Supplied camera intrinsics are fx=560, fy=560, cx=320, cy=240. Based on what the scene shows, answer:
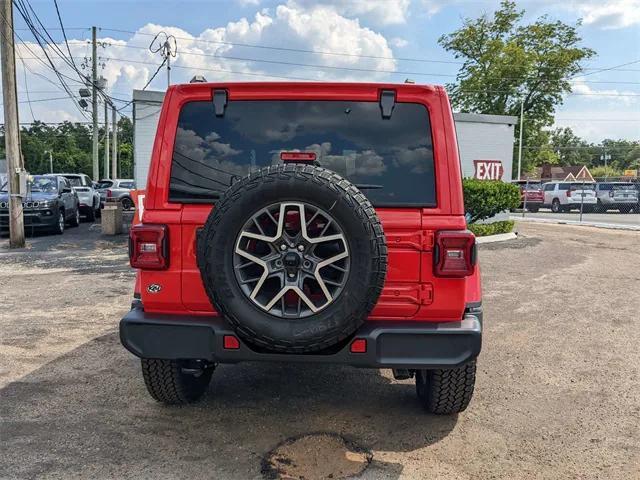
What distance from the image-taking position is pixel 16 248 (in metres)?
12.5

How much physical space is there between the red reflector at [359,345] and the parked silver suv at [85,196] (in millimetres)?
17900

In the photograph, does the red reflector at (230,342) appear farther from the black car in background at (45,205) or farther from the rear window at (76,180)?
the rear window at (76,180)

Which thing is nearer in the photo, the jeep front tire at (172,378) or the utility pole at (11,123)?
the jeep front tire at (172,378)

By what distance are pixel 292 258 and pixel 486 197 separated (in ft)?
37.1

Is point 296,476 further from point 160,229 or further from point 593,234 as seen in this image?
point 593,234

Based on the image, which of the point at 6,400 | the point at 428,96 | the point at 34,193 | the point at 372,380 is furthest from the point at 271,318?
the point at 34,193

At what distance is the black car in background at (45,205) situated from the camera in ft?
47.1

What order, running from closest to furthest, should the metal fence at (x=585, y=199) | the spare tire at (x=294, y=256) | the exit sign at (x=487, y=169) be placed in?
the spare tire at (x=294, y=256) < the exit sign at (x=487, y=169) < the metal fence at (x=585, y=199)

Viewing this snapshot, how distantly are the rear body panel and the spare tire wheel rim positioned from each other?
380mm

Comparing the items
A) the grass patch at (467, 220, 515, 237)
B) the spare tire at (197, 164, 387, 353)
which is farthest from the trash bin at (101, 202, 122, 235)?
the spare tire at (197, 164, 387, 353)

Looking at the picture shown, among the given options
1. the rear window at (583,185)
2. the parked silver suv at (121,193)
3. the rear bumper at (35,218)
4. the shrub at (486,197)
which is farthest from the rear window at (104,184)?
the rear window at (583,185)

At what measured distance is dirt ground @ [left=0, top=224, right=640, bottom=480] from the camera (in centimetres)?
315

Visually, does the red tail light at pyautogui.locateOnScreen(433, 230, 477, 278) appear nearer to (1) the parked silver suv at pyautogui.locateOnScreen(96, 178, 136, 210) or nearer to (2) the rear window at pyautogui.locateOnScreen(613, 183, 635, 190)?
(1) the parked silver suv at pyautogui.locateOnScreen(96, 178, 136, 210)

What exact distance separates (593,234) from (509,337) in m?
11.7
